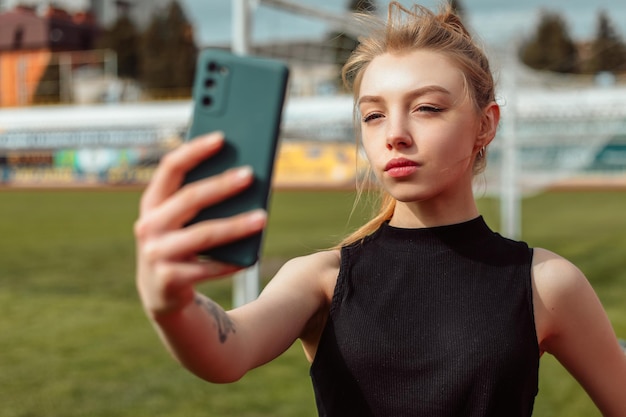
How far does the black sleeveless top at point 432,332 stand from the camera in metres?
1.48

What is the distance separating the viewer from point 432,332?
4.90 ft

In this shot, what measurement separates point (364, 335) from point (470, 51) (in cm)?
59

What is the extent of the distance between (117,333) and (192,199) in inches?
244

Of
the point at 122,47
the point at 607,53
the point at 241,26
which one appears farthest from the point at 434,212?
the point at 122,47

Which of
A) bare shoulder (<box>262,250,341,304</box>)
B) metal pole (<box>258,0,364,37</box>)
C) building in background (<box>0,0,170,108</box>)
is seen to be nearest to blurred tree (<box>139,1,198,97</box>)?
building in background (<box>0,0,170,108</box>)

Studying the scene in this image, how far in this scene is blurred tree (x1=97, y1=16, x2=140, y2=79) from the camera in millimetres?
62719

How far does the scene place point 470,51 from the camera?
1.61 meters

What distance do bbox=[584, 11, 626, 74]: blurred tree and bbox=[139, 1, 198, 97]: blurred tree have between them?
26.7 meters

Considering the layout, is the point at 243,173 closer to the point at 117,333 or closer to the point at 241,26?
the point at 241,26

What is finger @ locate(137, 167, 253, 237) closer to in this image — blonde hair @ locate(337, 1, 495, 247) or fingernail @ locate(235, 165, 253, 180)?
fingernail @ locate(235, 165, 253, 180)

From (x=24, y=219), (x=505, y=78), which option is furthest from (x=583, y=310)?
(x=24, y=219)

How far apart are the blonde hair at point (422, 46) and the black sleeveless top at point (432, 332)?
0.16 metres

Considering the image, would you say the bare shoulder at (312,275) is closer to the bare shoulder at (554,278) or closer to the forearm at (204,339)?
the forearm at (204,339)

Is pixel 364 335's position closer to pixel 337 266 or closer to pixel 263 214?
pixel 337 266
